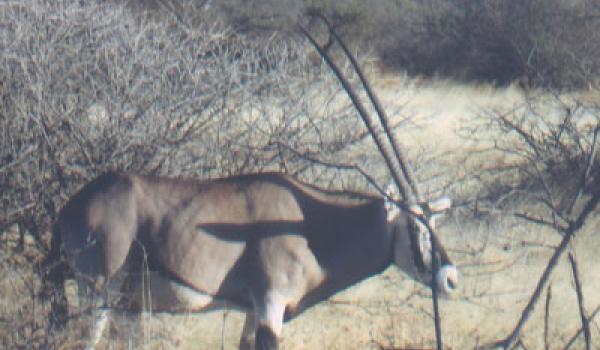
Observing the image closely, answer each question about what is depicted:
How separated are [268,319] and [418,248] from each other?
731mm

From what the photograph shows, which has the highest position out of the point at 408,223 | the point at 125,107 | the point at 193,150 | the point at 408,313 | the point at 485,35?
the point at 485,35

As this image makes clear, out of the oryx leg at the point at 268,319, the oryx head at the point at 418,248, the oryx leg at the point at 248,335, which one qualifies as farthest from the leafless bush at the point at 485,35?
the oryx leg at the point at 268,319

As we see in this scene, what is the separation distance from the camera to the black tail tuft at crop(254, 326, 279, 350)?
5.09m

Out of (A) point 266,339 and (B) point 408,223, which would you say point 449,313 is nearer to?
(B) point 408,223

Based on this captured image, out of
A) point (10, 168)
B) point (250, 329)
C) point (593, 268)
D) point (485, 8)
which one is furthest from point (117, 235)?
point (485, 8)

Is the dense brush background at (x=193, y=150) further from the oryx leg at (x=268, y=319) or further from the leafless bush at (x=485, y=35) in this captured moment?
the leafless bush at (x=485, y=35)

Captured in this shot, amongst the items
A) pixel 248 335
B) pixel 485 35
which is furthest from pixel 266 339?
pixel 485 35

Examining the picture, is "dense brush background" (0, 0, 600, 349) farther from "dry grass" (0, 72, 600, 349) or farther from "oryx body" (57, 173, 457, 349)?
"oryx body" (57, 173, 457, 349)

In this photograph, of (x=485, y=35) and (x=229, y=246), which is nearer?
(x=229, y=246)

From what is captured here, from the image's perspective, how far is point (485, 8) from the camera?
23.1m

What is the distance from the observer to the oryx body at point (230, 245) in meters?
5.17

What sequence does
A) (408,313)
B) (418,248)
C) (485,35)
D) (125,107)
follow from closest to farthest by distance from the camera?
1. (418,248)
2. (125,107)
3. (408,313)
4. (485,35)

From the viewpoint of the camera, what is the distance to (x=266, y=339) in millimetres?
5098

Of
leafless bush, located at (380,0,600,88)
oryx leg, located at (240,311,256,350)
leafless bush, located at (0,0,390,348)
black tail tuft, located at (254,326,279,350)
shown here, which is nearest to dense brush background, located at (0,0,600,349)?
leafless bush, located at (0,0,390,348)
